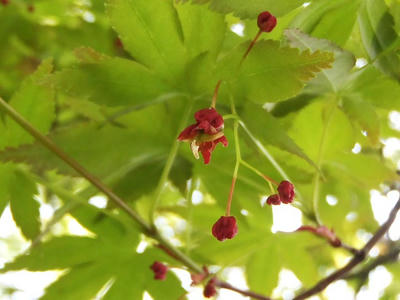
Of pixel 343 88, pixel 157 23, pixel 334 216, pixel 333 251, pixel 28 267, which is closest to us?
pixel 157 23

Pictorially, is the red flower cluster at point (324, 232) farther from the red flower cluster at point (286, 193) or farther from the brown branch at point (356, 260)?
the red flower cluster at point (286, 193)

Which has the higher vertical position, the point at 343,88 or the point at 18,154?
the point at 343,88

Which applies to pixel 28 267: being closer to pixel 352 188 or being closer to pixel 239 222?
pixel 239 222

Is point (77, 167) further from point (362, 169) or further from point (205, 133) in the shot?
point (362, 169)

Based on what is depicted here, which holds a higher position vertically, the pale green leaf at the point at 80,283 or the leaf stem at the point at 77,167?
the leaf stem at the point at 77,167

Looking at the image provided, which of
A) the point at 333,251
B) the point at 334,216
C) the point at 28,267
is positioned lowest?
the point at 28,267

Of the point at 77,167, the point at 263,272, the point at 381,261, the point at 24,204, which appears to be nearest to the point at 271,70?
the point at 77,167

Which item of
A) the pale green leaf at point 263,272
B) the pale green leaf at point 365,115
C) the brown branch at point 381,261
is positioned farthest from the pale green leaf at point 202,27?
the brown branch at point 381,261

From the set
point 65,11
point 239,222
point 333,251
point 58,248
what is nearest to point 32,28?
point 65,11
